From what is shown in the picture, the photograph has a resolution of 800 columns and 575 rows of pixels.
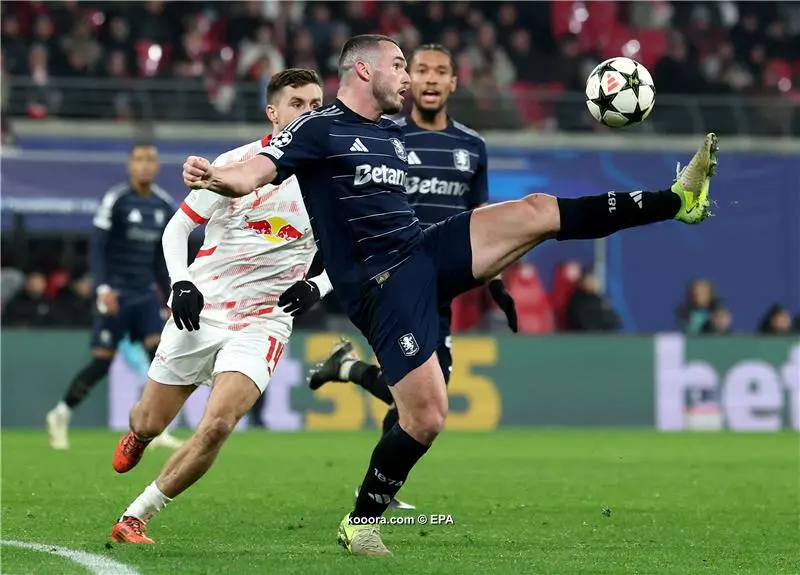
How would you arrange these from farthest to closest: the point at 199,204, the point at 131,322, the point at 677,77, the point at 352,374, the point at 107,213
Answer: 1. the point at 677,77
2. the point at 131,322
3. the point at 107,213
4. the point at 352,374
5. the point at 199,204

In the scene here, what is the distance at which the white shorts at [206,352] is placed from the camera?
304 inches

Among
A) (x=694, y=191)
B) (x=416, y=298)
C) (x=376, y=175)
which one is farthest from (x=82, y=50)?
(x=694, y=191)

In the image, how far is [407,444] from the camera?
22.9 ft

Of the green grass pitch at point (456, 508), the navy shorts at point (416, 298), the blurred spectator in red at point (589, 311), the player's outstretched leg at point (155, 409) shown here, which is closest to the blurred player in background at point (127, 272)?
the green grass pitch at point (456, 508)

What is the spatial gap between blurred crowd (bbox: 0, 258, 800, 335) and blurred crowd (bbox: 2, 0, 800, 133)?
2891mm

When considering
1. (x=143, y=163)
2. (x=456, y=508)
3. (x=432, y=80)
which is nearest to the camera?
(x=456, y=508)

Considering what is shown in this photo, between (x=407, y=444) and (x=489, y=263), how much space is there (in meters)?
0.95

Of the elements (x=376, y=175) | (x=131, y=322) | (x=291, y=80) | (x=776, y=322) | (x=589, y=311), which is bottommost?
(x=776, y=322)

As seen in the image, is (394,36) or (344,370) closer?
(344,370)

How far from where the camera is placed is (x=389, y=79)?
7.16m

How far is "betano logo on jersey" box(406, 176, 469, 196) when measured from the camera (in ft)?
31.6

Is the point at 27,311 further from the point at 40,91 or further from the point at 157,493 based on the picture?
the point at 157,493

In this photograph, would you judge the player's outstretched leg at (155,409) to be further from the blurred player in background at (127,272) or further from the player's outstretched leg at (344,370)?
the blurred player in background at (127,272)

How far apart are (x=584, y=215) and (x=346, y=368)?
3.16 metres
